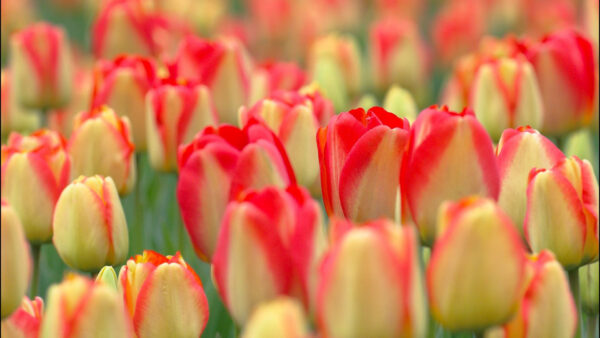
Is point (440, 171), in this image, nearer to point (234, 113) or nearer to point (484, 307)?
point (484, 307)

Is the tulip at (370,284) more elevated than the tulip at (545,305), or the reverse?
the tulip at (370,284)

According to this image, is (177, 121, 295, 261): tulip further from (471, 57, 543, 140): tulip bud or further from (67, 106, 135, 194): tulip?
(471, 57, 543, 140): tulip bud

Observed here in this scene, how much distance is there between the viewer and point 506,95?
6.53ft

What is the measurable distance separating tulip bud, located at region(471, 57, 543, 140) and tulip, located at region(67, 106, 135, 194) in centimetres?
71

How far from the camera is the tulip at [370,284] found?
92cm

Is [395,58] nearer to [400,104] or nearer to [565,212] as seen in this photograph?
[400,104]

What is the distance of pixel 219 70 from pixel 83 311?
1.18 m

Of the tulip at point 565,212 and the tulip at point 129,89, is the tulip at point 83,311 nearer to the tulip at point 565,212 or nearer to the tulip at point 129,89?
the tulip at point 565,212

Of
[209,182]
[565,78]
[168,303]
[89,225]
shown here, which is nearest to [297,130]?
[209,182]

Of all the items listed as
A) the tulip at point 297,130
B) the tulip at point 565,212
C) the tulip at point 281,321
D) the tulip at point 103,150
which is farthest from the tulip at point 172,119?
the tulip at point 281,321

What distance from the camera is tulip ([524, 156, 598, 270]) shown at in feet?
4.21

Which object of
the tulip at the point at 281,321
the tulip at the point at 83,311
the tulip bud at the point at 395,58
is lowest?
the tulip bud at the point at 395,58

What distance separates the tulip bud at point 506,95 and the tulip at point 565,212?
25.6 inches

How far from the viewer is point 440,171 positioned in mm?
1273
